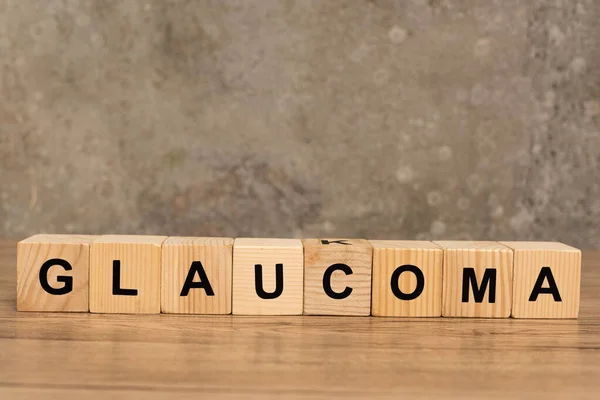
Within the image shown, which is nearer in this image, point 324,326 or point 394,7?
point 324,326

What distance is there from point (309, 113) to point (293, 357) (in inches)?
36.9

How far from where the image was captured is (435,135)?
1.55m

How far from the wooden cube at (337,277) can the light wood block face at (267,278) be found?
1cm

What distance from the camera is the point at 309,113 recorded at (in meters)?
1.55

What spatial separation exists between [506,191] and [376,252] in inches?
32.0

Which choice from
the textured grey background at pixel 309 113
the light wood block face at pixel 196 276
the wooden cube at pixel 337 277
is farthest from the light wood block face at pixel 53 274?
the textured grey background at pixel 309 113

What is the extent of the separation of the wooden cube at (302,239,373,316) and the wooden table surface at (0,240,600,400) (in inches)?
0.8

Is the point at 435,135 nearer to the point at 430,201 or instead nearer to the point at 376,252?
the point at 430,201

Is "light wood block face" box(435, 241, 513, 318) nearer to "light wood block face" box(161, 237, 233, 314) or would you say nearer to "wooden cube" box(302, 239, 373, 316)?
"wooden cube" box(302, 239, 373, 316)

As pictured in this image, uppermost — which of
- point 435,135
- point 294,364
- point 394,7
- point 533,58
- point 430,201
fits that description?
point 394,7

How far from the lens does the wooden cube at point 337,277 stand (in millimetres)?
859

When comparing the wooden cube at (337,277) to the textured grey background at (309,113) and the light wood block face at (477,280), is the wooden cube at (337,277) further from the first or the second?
the textured grey background at (309,113)

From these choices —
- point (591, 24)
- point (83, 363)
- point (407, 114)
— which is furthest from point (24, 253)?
point (591, 24)

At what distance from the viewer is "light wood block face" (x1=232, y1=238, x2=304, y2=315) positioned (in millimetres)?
858
